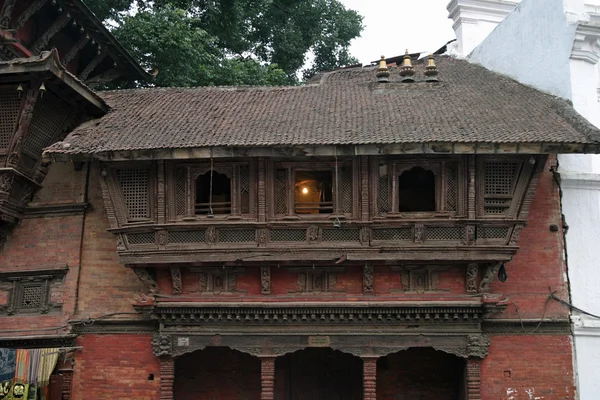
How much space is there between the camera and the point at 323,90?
13.5 meters

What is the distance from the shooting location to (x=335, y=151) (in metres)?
10.6

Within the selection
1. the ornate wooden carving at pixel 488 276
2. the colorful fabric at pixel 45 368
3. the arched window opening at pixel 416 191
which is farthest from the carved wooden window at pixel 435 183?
the colorful fabric at pixel 45 368

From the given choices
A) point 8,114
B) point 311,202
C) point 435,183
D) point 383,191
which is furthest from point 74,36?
point 435,183

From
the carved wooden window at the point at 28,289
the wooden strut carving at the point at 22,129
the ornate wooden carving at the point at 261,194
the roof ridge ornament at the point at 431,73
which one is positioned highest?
the roof ridge ornament at the point at 431,73

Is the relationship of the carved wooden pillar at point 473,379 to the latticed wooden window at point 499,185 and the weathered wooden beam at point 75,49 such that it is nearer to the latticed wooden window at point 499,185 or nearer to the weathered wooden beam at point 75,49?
the latticed wooden window at point 499,185

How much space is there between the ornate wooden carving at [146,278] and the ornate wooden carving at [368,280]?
11.4 ft

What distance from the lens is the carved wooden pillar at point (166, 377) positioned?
1134 centimetres

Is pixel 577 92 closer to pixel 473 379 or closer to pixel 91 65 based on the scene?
pixel 473 379

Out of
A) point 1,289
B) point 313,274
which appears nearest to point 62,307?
point 1,289

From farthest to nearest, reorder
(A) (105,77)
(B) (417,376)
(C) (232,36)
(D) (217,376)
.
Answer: (C) (232,36), (A) (105,77), (D) (217,376), (B) (417,376)

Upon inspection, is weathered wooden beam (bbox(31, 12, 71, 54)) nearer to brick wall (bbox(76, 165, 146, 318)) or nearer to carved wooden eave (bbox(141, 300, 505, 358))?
brick wall (bbox(76, 165, 146, 318))

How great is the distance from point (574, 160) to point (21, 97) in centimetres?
951

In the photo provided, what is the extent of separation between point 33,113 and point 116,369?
459 cm

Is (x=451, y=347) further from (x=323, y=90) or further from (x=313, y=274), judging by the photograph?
(x=323, y=90)
